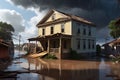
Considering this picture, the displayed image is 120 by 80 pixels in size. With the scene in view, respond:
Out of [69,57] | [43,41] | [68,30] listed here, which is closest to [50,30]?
[43,41]

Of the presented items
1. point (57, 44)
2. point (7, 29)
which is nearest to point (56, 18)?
point (57, 44)

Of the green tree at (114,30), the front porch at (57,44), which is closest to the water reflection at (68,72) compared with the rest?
the front porch at (57,44)

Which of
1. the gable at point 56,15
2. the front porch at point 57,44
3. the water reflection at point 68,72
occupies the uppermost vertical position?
the gable at point 56,15

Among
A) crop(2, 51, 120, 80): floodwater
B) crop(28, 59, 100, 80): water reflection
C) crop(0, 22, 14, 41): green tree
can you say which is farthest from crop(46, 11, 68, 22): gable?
crop(0, 22, 14, 41): green tree

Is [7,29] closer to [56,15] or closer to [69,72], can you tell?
[56,15]

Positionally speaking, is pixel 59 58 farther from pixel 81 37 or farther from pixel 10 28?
pixel 10 28

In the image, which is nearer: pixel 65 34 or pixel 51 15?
pixel 65 34

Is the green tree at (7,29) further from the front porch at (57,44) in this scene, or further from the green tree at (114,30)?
the green tree at (114,30)

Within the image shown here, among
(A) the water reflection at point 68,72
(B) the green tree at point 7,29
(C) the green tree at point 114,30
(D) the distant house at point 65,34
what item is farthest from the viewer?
(B) the green tree at point 7,29

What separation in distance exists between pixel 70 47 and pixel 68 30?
10.6ft

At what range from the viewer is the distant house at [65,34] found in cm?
3601

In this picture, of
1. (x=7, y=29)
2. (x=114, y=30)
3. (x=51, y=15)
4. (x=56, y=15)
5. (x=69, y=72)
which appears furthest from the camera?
(x=7, y=29)

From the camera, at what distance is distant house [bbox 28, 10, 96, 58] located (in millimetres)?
36013

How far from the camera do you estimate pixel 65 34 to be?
1425 inches
